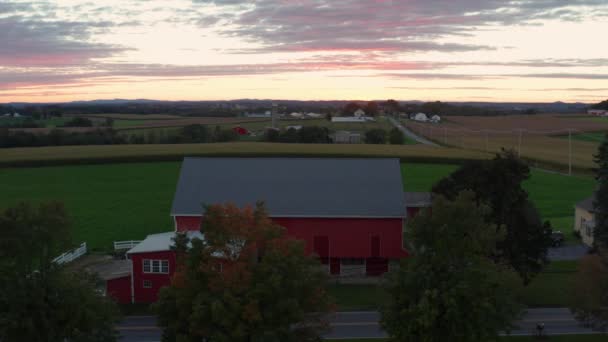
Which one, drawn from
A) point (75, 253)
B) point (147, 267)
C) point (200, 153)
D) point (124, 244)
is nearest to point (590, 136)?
point (200, 153)

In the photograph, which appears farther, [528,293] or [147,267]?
[147,267]

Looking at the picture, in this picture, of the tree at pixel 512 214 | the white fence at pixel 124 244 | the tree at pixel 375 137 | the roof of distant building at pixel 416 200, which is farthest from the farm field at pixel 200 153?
the tree at pixel 512 214

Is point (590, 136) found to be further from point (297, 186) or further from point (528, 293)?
point (297, 186)

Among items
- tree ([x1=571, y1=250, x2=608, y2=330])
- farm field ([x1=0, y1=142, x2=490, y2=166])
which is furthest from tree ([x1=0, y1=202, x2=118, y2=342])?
farm field ([x1=0, y1=142, x2=490, y2=166])

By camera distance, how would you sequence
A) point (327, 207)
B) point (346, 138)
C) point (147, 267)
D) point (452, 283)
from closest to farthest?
point (452, 283)
point (147, 267)
point (327, 207)
point (346, 138)

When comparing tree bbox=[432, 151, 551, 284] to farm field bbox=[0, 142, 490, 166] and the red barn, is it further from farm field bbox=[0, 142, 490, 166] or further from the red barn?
farm field bbox=[0, 142, 490, 166]

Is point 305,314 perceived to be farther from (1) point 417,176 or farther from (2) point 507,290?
(1) point 417,176
